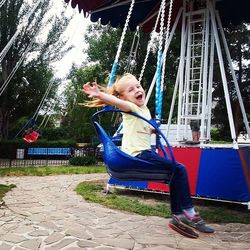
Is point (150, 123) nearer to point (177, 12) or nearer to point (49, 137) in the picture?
point (177, 12)

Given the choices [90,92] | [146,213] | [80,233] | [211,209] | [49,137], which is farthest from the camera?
[49,137]

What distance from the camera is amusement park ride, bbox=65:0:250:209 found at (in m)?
8.52

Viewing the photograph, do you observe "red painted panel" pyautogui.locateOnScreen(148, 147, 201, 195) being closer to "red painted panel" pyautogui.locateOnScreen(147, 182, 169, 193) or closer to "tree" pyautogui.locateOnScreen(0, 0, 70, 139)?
"red painted panel" pyautogui.locateOnScreen(147, 182, 169, 193)

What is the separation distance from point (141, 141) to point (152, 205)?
16.3ft

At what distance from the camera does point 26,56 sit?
25.8 m

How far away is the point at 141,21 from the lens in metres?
11.9

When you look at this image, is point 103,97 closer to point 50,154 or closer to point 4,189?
point 4,189

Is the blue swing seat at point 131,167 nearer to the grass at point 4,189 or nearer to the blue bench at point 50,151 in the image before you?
the grass at point 4,189

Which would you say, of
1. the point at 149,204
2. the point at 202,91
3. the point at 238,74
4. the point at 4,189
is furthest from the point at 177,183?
the point at 238,74

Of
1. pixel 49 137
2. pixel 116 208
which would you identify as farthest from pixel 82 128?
pixel 116 208

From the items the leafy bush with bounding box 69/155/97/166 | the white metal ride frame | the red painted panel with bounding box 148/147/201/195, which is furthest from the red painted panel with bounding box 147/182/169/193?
the leafy bush with bounding box 69/155/97/166

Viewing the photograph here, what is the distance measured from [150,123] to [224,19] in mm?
8579

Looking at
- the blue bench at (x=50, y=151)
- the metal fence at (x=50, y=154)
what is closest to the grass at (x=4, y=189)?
the metal fence at (x=50, y=154)

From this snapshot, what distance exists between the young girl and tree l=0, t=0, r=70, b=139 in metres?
21.2
